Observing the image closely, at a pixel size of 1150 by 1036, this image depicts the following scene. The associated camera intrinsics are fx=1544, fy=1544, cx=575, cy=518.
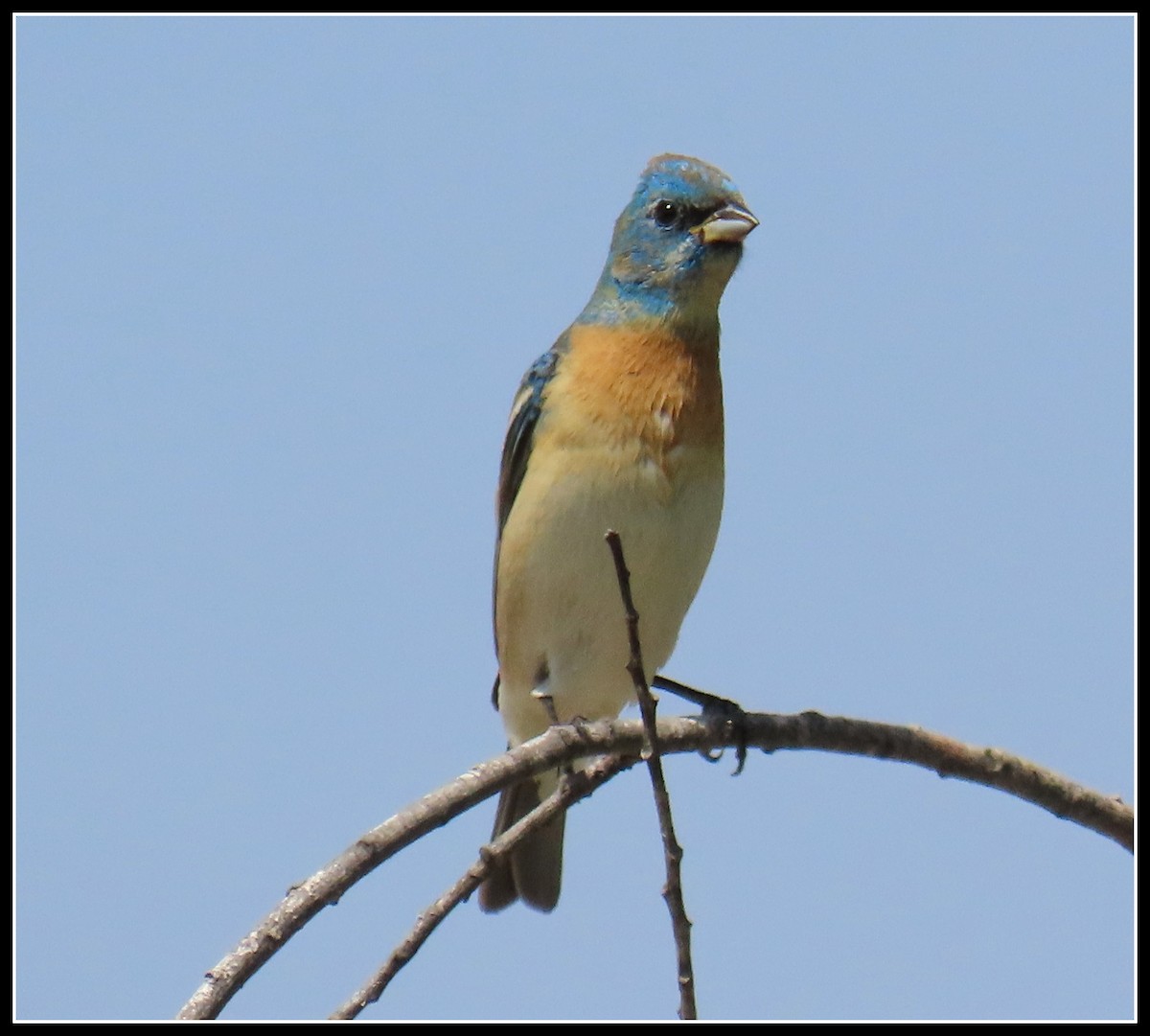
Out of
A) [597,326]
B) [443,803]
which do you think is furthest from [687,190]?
[443,803]

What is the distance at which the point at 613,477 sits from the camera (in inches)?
259

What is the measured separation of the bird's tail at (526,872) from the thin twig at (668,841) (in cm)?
A: 377

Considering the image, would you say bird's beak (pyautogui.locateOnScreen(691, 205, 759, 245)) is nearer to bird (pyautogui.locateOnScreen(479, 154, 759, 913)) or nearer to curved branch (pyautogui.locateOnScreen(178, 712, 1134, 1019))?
bird (pyautogui.locateOnScreen(479, 154, 759, 913))

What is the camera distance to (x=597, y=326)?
7395mm

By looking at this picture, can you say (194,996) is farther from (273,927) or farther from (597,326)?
(597,326)

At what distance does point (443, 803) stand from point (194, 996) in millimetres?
881

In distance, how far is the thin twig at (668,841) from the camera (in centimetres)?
369

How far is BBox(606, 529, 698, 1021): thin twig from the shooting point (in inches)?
145

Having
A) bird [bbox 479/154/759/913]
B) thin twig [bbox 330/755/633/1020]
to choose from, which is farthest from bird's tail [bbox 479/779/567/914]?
thin twig [bbox 330/755/633/1020]

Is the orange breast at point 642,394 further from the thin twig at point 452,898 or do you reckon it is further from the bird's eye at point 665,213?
the thin twig at point 452,898

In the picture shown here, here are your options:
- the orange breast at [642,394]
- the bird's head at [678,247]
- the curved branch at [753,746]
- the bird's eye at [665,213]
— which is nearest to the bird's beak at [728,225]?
the bird's head at [678,247]

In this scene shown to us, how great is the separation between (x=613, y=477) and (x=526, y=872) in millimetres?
2259

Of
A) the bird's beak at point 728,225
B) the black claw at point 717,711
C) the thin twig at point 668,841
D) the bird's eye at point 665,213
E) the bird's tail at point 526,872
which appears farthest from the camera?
the bird's tail at point 526,872

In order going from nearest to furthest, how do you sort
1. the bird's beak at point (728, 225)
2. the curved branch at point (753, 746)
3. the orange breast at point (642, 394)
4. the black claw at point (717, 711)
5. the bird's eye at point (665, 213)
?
the curved branch at point (753, 746)
the black claw at point (717, 711)
the orange breast at point (642, 394)
the bird's beak at point (728, 225)
the bird's eye at point (665, 213)
